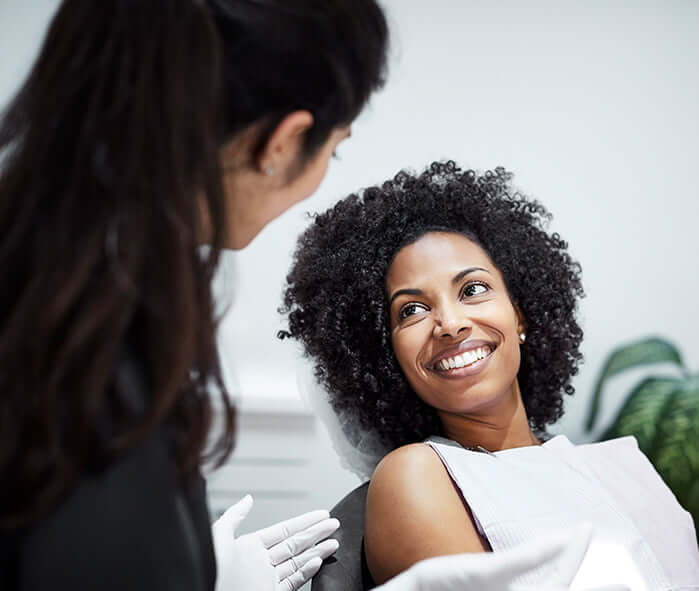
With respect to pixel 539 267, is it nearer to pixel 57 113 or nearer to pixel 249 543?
pixel 249 543

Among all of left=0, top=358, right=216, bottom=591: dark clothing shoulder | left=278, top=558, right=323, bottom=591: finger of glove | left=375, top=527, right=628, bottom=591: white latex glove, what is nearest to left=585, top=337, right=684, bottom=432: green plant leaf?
left=278, top=558, right=323, bottom=591: finger of glove

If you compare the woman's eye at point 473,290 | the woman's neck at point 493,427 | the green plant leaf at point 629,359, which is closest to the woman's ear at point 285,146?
the woman's eye at point 473,290

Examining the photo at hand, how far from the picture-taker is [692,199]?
82.1 inches

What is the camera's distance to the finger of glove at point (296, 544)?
4.54 feet

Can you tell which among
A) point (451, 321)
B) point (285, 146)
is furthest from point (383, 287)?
point (285, 146)

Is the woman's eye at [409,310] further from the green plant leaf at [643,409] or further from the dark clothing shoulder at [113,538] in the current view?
the dark clothing shoulder at [113,538]

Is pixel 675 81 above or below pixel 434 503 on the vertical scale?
above

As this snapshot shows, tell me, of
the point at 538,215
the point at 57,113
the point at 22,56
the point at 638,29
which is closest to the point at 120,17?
the point at 57,113

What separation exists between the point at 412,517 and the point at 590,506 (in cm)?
35

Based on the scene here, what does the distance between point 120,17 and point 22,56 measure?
1.13m

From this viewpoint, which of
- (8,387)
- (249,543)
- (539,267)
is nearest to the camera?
(8,387)

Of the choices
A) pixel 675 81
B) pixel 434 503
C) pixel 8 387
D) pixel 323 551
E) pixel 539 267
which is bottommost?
pixel 323 551

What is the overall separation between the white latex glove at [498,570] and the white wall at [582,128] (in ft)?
3.44

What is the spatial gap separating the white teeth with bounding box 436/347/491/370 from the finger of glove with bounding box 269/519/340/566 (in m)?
0.36
